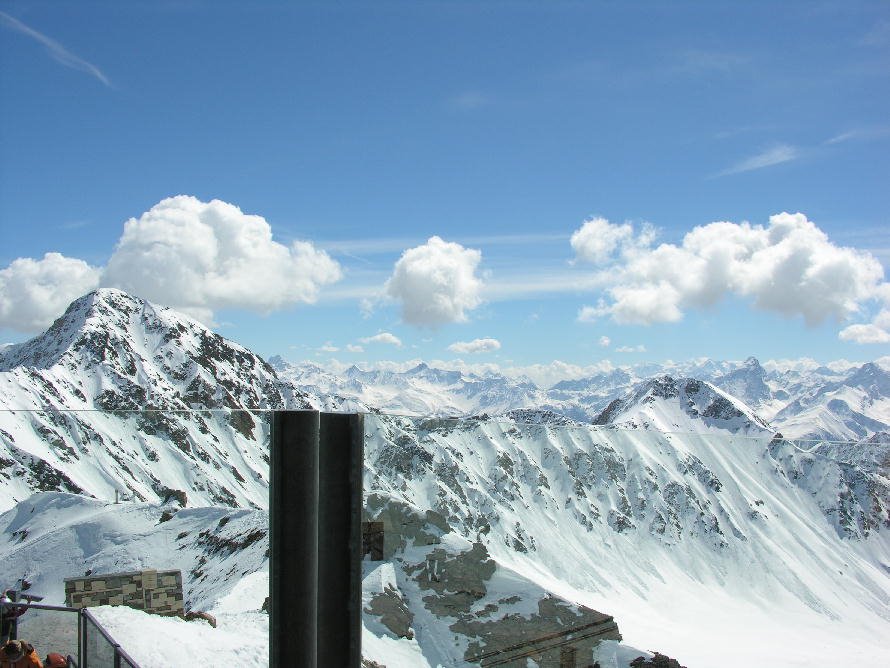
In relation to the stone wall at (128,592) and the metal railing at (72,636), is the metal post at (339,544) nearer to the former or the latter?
the metal railing at (72,636)

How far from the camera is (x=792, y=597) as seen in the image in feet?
255

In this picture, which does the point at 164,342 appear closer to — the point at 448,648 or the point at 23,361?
the point at 23,361

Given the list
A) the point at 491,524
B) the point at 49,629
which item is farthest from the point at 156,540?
the point at 49,629

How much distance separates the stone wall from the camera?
8.20 m

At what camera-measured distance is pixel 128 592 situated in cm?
862

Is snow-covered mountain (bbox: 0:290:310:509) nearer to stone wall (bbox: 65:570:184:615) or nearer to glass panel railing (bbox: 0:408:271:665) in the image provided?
glass panel railing (bbox: 0:408:271:665)

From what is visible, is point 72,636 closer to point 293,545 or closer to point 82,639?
point 82,639

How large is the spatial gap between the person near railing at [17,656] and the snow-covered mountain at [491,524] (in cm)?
140

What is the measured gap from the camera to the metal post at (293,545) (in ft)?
10.5

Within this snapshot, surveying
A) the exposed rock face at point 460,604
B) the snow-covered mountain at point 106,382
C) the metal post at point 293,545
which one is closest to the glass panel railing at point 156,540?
the metal post at point 293,545

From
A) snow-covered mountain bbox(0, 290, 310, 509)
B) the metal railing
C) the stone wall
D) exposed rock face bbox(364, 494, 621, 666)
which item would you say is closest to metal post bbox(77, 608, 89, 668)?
the metal railing

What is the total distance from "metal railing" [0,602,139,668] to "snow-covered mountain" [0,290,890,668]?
115cm

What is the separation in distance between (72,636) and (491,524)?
16.1 metres

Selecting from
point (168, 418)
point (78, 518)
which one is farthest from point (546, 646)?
point (78, 518)
